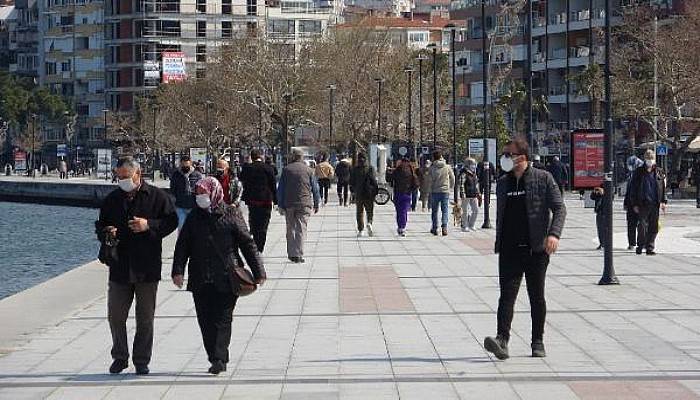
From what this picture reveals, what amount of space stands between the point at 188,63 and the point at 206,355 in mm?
123666

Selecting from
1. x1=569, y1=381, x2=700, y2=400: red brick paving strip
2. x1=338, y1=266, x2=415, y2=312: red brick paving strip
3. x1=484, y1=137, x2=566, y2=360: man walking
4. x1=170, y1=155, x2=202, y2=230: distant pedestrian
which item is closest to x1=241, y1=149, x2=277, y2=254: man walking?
x1=170, y1=155, x2=202, y2=230: distant pedestrian

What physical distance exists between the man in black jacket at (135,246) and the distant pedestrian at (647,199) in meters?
14.1

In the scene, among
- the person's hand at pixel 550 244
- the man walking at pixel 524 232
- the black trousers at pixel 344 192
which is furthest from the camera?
the black trousers at pixel 344 192

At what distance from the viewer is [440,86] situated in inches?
4102

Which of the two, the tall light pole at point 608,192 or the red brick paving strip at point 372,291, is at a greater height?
the tall light pole at point 608,192

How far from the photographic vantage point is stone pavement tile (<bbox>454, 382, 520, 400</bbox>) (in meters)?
10.9

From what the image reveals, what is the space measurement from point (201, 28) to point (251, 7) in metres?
5.14

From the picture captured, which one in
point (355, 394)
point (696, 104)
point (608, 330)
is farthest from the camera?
point (696, 104)

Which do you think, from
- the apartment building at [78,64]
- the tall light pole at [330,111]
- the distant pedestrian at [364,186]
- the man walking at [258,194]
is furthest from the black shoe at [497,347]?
the apartment building at [78,64]

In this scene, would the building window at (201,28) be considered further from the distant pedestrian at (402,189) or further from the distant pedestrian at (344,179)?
the distant pedestrian at (402,189)

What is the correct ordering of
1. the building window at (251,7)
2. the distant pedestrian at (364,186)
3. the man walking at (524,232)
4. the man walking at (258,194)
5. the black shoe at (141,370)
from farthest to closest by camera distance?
the building window at (251,7)
the distant pedestrian at (364,186)
the man walking at (258,194)
the man walking at (524,232)
the black shoe at (141,370)

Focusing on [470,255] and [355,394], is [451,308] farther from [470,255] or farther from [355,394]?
[470,255]

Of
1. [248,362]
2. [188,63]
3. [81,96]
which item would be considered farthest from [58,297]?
[81,96]

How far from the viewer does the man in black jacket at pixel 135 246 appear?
39.6 ft
